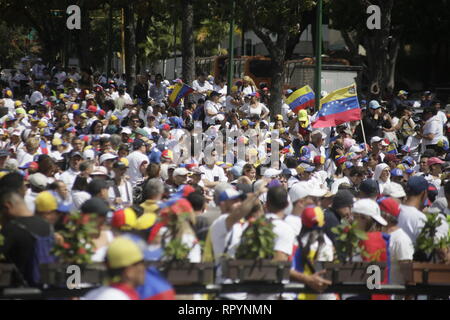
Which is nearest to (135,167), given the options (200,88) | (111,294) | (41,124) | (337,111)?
(41,124)

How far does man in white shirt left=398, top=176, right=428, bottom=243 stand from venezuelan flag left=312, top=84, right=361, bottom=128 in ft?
24.7

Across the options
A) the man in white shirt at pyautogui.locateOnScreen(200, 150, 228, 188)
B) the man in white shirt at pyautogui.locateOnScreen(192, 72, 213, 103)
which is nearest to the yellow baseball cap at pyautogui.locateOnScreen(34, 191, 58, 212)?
the man in white shirt at pyautogui.locateOnScreen(200, 150, 228, 188)

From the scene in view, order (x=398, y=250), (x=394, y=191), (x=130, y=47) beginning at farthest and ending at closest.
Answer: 1. (x=130, y=47)
2. (x=394, y=191)
3. (x=398, y=250)

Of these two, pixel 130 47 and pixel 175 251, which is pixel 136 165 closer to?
pixel 175 251

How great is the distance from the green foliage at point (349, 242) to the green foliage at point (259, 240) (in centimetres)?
63

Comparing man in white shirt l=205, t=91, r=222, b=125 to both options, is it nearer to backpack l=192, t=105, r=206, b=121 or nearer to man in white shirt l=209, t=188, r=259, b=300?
backpack l=192, t=105, r=206, b=121

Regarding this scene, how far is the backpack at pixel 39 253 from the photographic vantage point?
7.17 meters

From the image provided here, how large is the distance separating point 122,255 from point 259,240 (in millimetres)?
1802

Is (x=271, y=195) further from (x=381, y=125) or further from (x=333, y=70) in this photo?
(x=333, y=70)

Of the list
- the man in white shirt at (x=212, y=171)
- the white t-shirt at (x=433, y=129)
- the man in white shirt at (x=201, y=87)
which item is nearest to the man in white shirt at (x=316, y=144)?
the man in white shirt at (x=212, y=171)

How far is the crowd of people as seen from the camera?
7391mm

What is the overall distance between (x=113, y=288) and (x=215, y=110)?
1429 cm

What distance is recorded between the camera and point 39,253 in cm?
722

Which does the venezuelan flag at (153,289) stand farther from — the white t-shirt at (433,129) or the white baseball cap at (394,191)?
the white t-shirt at (433,129)
